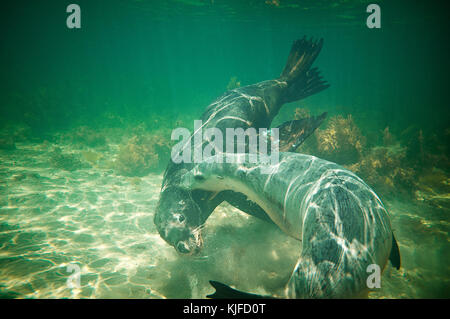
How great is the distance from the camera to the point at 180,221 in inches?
166

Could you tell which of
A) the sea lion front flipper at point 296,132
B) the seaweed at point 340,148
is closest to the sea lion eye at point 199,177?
the sea lion front flipper at point 296,132

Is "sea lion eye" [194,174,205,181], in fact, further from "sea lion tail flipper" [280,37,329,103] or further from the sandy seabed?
"sea lion tail flipper" [280,37,329,103]

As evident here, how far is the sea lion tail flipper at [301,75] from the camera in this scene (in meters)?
7.28

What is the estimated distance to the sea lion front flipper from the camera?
4574 mm

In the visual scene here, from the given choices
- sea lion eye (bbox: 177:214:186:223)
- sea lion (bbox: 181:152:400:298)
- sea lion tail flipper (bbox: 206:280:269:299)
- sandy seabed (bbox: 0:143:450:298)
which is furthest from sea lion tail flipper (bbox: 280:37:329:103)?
sea lion tail flipper (bbox: 206:280:269:299)

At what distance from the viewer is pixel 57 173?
858 cm

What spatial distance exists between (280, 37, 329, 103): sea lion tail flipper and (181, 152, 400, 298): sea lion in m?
4.62

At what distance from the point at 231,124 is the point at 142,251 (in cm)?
377

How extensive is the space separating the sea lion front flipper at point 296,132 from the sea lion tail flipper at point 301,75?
2647 millimetres

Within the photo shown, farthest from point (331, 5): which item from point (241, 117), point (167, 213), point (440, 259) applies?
point (167, 213)

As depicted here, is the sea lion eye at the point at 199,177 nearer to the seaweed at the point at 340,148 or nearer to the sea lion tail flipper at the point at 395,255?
the sea lion tail flipper at the point at 395,255

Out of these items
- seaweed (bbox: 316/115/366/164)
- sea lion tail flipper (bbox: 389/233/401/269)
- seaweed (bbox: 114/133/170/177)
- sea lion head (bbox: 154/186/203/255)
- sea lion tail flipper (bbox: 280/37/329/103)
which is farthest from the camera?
seaweed (bbox: 114/133/170/177)

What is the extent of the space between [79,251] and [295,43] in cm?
910

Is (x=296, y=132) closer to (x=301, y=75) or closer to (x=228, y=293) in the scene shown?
(x=301, y=75)
